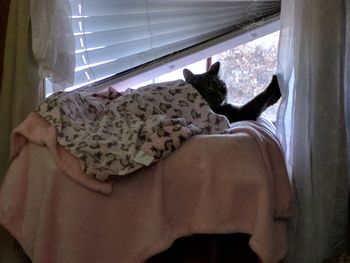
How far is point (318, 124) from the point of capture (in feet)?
4.59

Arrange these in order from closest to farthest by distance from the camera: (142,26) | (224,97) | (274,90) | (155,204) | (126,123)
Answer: (155,204) → (126,123) → (274,90) → (224,97) → (142,26)

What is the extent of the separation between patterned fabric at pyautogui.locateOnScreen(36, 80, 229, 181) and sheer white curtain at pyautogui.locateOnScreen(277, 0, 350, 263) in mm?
258

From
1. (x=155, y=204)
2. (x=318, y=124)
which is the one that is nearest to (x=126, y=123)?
(x=155, y=204)

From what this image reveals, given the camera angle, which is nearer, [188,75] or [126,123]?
[126,123]

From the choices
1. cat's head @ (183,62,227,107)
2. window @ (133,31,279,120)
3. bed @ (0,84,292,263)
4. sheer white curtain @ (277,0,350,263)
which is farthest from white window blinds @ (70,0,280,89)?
bed @ (0,84,292,263)

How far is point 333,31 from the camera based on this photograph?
1.38 meters

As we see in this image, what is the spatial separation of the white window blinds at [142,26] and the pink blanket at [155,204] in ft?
1.98

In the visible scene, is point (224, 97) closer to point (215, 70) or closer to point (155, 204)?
point (215, 70)

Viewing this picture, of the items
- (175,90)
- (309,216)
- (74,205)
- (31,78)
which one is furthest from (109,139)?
(309,216)

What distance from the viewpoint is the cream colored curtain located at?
5.17 ft

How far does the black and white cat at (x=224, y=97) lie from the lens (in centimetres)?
154

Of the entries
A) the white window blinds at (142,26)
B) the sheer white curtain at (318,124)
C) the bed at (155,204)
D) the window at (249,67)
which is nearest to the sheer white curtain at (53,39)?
the white window blinds at (142,26)

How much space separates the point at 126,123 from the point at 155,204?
0.28m

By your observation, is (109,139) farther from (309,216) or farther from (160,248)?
(309,216)
